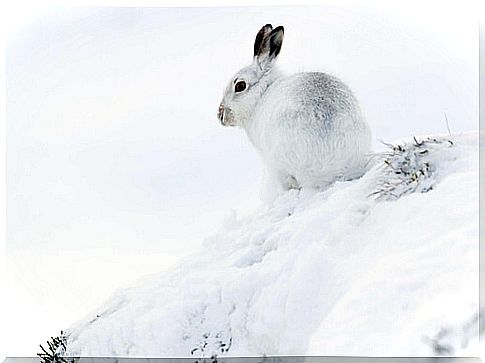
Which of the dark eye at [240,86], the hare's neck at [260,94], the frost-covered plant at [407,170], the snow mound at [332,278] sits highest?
the dark eye at [240,86]

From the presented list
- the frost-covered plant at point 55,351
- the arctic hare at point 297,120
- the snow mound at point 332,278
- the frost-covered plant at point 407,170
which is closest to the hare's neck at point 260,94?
the arctic hare at point 297,120

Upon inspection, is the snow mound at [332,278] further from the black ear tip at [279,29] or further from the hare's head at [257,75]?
the black ear tip at [279,29]

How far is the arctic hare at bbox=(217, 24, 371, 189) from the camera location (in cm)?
216

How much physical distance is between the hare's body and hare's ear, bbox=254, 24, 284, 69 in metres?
0.08

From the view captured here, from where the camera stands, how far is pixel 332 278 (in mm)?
2072

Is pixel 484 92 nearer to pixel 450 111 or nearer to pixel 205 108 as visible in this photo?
pixel 450 111

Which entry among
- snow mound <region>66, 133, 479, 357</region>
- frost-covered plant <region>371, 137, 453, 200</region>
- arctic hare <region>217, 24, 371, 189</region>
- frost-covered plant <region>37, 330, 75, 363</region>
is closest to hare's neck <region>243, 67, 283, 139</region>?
arctic hare <region>217, 24, 371, 189</region>

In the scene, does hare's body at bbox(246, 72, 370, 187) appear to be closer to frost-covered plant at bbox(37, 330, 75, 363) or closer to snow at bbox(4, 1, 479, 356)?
snow at bbox(4, 1, 479, 356)

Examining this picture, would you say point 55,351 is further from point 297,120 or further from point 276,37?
point 276,37

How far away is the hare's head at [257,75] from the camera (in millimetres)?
2207

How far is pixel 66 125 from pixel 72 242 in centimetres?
30

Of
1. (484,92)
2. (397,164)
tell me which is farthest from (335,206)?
(484,92)

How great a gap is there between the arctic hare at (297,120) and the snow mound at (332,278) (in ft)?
0.17

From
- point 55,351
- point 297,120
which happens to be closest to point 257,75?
point 297,120
